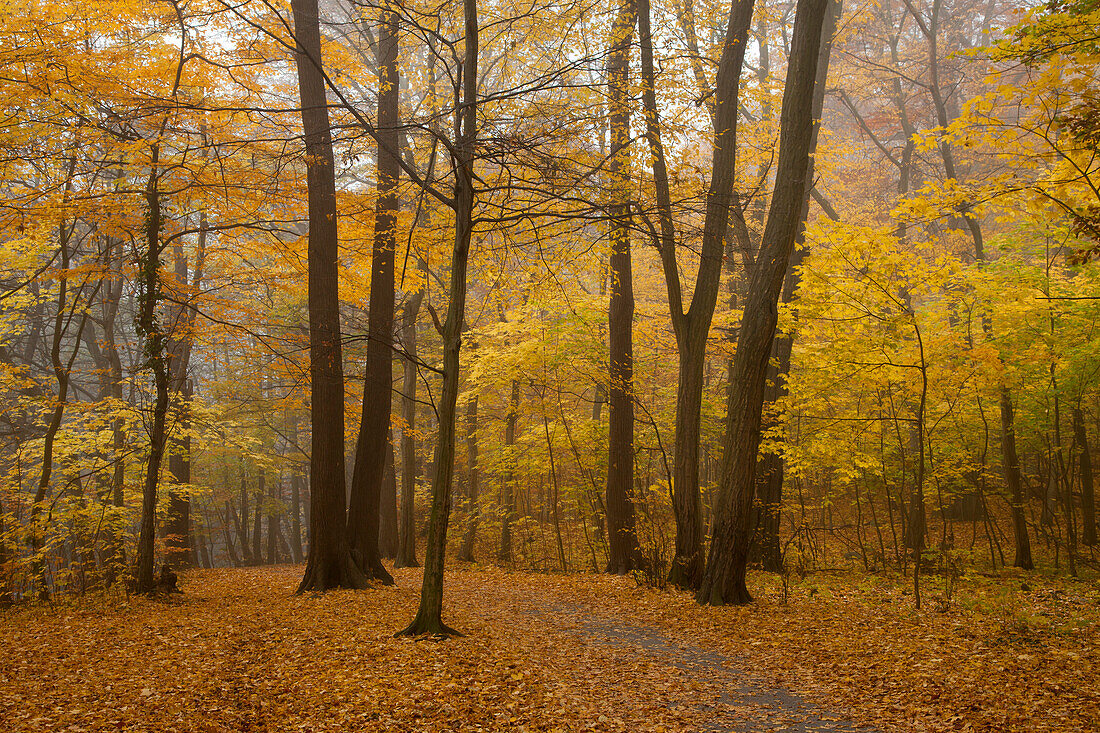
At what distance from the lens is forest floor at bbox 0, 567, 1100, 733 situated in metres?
3.90

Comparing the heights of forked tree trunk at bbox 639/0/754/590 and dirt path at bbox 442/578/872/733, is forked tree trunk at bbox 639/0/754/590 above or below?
above

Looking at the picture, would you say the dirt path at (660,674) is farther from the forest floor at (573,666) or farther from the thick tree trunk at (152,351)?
the thick tree trunk at (152,351)

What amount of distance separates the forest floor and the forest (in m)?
0.05

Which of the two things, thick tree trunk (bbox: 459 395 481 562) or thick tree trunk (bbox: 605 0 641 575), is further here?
thick tree trunk (bbox: 459 395 481 562)

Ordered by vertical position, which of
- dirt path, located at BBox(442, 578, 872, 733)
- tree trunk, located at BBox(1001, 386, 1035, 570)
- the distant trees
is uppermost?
the distant trees

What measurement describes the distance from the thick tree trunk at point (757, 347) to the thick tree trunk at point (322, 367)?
508 centimetres

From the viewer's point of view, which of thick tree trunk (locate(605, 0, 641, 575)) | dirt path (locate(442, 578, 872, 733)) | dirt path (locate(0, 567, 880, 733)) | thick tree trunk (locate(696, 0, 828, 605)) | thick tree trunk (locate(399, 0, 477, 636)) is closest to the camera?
dirt path (locate(0, 567, 880, 733))

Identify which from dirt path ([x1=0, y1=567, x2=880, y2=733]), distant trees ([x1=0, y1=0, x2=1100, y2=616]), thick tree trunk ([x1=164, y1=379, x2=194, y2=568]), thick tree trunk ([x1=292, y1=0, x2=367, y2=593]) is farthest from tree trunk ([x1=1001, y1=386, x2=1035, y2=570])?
thick tree trunk ([x1=164, y1=379, x2=194, y2=568])

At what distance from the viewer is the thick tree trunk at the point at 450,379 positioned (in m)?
5.64

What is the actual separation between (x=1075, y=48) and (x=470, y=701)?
6551 millimetres

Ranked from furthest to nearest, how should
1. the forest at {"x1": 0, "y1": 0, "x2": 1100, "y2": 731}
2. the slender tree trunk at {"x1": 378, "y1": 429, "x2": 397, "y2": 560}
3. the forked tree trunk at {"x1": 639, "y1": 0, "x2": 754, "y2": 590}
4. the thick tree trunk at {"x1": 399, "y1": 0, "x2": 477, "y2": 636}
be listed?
the slender tree trunk at {"x1": 378, "y1": 429, "x2": 397, "y2": 560} < the forked tree trunk at {"x1": 639, "y1": 0, "x2": 754, "y2": 590} < the thick tree trunk at {"x1": 399, "y1": 0, "x2": 477, "y2": 636} < the forest at {"x1": 0, "y1": 0, "x2": 1100, "y2": 731}

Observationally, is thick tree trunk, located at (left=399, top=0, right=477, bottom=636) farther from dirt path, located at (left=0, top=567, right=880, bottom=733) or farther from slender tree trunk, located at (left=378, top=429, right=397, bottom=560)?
slender tree trunk, located at (left=378, top=429, right=397, bottom=560)

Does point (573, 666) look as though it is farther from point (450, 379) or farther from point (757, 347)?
point (757, 347)

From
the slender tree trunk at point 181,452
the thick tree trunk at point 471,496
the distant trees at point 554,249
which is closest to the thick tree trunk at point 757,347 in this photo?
the distant trees at point 554,249
